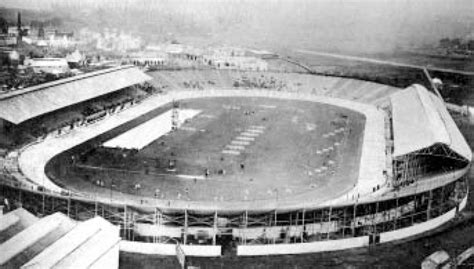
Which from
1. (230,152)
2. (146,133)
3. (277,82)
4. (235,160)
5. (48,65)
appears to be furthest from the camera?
(277,82)

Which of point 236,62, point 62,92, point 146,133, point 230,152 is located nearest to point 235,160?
point 230,152

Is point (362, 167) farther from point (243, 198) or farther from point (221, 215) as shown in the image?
point (221, 215)

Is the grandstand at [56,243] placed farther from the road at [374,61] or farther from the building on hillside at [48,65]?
the road at [374,61]

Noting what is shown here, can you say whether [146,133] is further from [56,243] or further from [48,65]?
[56,243]

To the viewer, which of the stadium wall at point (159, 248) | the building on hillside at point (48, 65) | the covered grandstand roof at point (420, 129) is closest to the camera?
the stadium wall at point (159, 248)

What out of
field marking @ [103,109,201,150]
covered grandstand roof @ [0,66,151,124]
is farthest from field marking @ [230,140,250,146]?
covered grandstand roof @ [0,66,151,124]

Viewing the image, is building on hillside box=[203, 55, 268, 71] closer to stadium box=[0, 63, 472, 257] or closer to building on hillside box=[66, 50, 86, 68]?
stadium box=[0, 63, 472, 257]

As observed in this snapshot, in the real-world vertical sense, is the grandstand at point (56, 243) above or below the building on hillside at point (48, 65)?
above

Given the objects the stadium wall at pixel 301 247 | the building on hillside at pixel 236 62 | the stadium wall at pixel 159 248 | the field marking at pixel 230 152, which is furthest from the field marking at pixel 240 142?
the building on hillside at pixel 236 62
